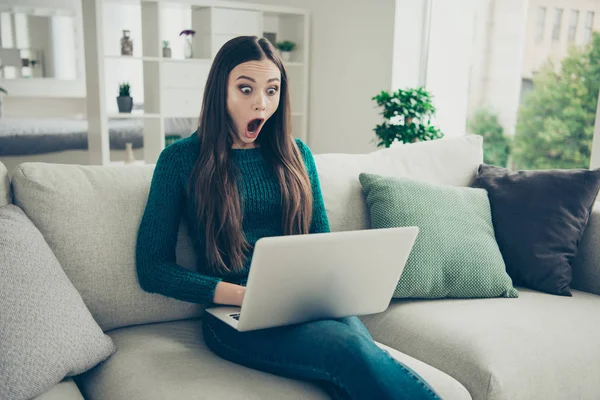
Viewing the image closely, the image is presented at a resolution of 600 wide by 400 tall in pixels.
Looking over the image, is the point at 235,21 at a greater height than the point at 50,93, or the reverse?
the point at 235,21

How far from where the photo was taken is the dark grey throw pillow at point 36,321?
121 centimetres

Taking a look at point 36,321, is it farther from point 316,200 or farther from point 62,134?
point 62,134

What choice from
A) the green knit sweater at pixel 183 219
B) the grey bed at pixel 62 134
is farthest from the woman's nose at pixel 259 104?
the grey bed at pixel 62 134

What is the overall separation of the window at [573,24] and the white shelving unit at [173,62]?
1843 millimetres

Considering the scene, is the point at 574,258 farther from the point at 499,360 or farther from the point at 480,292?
the point at 499,360

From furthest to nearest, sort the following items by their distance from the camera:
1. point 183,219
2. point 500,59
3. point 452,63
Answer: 1. point 452,63
2. point 500,59
3. point 183,219

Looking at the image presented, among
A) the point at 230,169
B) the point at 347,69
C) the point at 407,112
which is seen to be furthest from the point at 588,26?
the point at 230,169

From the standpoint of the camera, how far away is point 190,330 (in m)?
1.63

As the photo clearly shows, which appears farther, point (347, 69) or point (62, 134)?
point (62, 134)

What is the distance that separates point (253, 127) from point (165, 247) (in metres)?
0.39

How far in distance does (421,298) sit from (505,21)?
2773mm

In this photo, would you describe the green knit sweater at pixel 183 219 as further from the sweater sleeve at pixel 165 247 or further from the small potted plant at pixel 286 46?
the small potted plant at pixel 286 46

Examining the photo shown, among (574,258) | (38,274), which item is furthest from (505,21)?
(38,274)

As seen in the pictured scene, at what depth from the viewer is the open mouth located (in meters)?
1.67
